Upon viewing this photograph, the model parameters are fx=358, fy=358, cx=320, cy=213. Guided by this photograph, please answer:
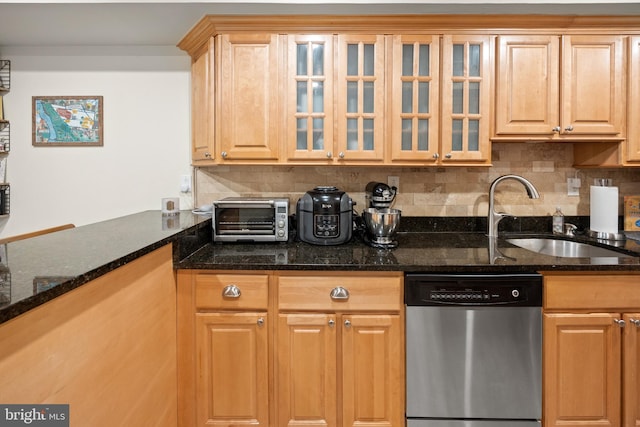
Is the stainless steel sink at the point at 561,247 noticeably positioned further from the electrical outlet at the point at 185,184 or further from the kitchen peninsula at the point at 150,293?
the electrical outlet at the point at 185,184

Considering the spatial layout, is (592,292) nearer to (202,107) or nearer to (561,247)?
(561,247)

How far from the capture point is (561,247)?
2.18 m

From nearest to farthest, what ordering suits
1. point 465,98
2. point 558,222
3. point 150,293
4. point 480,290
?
1. point 150,293
2. point 480,290
3. point 465,98
4. point 558,222

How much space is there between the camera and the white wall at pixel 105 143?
A: 2355 mm

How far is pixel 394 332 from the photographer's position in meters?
1.58

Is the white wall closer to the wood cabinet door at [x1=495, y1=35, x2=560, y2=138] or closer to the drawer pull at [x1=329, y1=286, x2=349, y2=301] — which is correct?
the drawer pull at [x1=329, y1=286, x2=349, y2=301]

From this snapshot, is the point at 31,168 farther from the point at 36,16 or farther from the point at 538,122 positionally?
the point at 538,122

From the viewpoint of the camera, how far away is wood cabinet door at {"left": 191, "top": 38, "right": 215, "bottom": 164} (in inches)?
79.9

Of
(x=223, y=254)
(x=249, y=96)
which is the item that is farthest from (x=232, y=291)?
(x=249, y=96)

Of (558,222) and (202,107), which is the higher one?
(202,107)

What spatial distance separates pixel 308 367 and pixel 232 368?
34 cm

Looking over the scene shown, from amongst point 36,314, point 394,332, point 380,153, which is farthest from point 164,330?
point 380,153

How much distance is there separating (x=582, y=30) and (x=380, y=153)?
4.20 ft

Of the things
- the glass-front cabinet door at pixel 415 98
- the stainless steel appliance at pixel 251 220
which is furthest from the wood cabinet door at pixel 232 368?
the glass-front cabinet door at pixel 415 98
